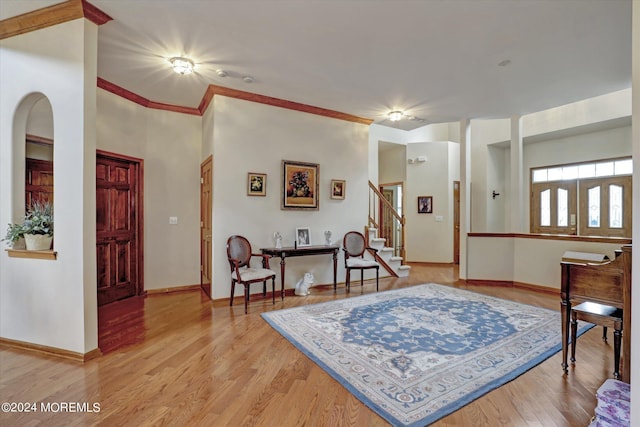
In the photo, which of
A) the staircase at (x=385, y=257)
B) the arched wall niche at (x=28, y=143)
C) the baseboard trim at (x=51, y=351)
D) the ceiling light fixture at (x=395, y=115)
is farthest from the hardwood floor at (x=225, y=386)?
the ceiling light fixture at (x=395, y=115)

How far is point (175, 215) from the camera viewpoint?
199 inches

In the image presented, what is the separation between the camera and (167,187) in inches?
196

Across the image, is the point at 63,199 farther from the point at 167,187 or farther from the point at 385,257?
the point at 385,257

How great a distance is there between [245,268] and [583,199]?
21.9ft

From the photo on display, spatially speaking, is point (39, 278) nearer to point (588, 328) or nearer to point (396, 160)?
point (588, 328)

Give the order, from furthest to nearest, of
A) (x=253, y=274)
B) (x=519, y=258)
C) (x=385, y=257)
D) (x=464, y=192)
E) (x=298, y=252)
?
(x=385, y=257)
(x=464, y=192)
(x=519, y=258)
(x=298, y=252)
(x=253, y=274)

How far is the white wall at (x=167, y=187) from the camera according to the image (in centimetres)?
477

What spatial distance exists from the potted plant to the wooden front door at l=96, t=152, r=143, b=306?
1424 mm

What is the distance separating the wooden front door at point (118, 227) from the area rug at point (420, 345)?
234cm

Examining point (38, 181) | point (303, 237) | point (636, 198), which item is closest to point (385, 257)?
point (303, 237)

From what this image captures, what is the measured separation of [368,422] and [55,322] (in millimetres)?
2735

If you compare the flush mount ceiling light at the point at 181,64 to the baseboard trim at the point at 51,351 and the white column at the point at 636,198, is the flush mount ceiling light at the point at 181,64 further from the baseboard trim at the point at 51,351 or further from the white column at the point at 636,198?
the white column at the point at 636,198

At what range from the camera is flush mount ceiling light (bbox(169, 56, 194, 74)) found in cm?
348

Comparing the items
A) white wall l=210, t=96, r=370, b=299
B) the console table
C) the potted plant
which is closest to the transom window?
white wall l=210, t=96, r=370, b=299
